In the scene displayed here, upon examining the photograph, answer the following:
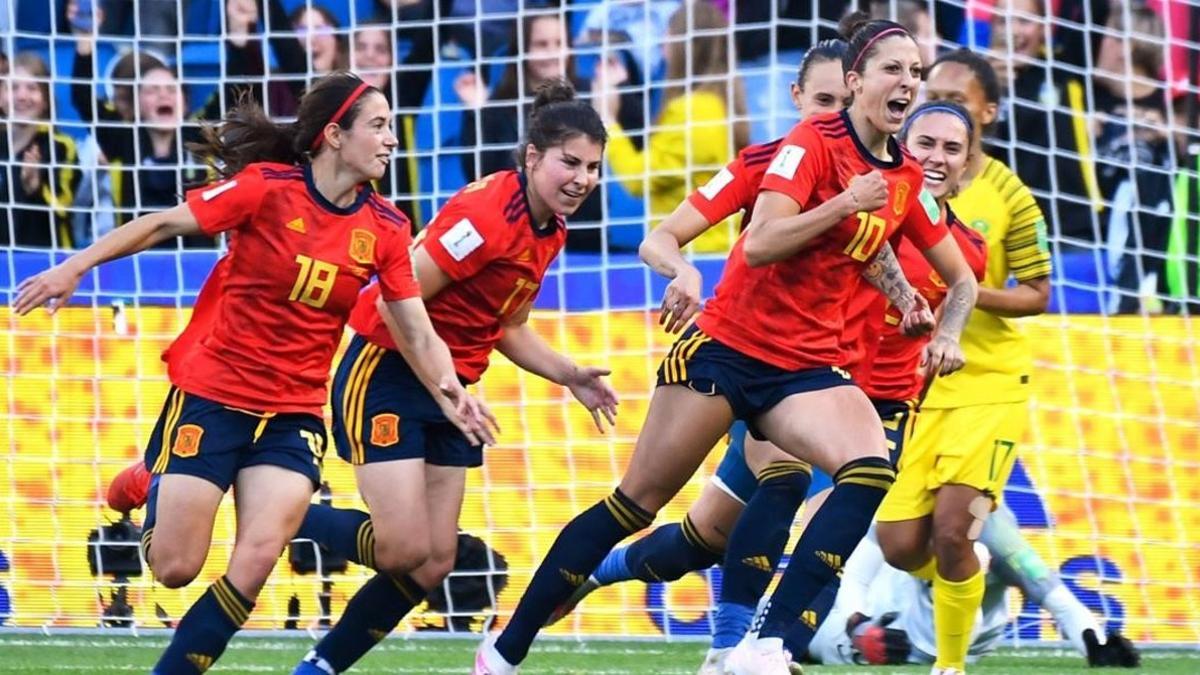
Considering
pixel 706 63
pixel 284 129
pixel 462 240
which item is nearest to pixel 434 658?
pixel 462 240

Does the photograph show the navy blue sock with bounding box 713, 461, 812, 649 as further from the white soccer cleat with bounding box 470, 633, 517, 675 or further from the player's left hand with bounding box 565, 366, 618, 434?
the white soccer cleat with bounding box 470, 633, 517, 675

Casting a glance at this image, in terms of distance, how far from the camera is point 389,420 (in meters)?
6.43

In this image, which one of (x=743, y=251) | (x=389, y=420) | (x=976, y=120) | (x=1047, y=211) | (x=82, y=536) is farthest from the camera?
(x=1047, y=211)

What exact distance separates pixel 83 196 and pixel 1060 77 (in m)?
4.50

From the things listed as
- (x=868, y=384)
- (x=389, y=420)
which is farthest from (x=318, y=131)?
(x=868, y=384)

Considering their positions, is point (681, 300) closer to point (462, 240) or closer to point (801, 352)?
point (801, 352)

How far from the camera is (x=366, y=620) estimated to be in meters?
6.20

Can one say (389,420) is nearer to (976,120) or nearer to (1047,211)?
(976,120)

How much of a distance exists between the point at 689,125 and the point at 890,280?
3776mm

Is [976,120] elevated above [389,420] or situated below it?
above

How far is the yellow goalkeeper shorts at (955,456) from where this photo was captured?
6961 millimetres

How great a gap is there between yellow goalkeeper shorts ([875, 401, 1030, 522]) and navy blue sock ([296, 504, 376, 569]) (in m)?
1.73

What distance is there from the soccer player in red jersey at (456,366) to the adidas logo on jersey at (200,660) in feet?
1.97

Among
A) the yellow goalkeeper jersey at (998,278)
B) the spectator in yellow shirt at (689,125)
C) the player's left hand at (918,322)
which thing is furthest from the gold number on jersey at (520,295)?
the spectator in yellow shirt at (689,125)
